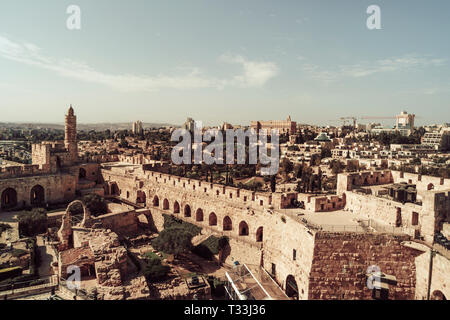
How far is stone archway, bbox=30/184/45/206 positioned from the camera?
2216 centimetres

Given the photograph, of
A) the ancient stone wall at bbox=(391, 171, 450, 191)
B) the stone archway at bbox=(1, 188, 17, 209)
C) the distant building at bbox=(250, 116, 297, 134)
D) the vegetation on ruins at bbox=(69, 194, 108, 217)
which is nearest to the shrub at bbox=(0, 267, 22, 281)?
the vegetation on ruins at bbox=(69, 194, 108, 217)

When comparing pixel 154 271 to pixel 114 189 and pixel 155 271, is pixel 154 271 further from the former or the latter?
pixel 114 189

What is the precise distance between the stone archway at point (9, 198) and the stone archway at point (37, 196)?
109 cm

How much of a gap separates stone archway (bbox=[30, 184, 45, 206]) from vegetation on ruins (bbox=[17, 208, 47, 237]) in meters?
5.00

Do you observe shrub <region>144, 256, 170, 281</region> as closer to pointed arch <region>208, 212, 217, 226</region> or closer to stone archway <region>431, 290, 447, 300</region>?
pointed arch <region>208, 212, 217, 226</region>

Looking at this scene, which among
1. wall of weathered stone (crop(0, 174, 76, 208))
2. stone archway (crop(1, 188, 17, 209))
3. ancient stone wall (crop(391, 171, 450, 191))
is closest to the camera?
ancient stone wall (crop(391, 171, 450, 191))

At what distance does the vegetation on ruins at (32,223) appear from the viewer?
16828 mm

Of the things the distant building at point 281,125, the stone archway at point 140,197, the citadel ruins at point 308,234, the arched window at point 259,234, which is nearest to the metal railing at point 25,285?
the citadel ruins at point 308,234

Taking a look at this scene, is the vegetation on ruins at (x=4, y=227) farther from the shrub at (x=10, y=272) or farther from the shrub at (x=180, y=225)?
the shrub at (x=180, y=225)

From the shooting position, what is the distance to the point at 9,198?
75.0 feet

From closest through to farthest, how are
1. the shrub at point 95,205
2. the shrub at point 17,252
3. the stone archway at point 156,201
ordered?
the shrub at point 17,252, the shrub at point 95,205, the stone archway at point 156,201

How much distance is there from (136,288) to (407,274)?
9.18 metres

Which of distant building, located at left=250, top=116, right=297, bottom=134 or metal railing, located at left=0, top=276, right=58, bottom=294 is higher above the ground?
distant building, located at left=250, top=116, right=297, bottom=134

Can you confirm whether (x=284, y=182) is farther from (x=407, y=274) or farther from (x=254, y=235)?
(x=407, y=274)
